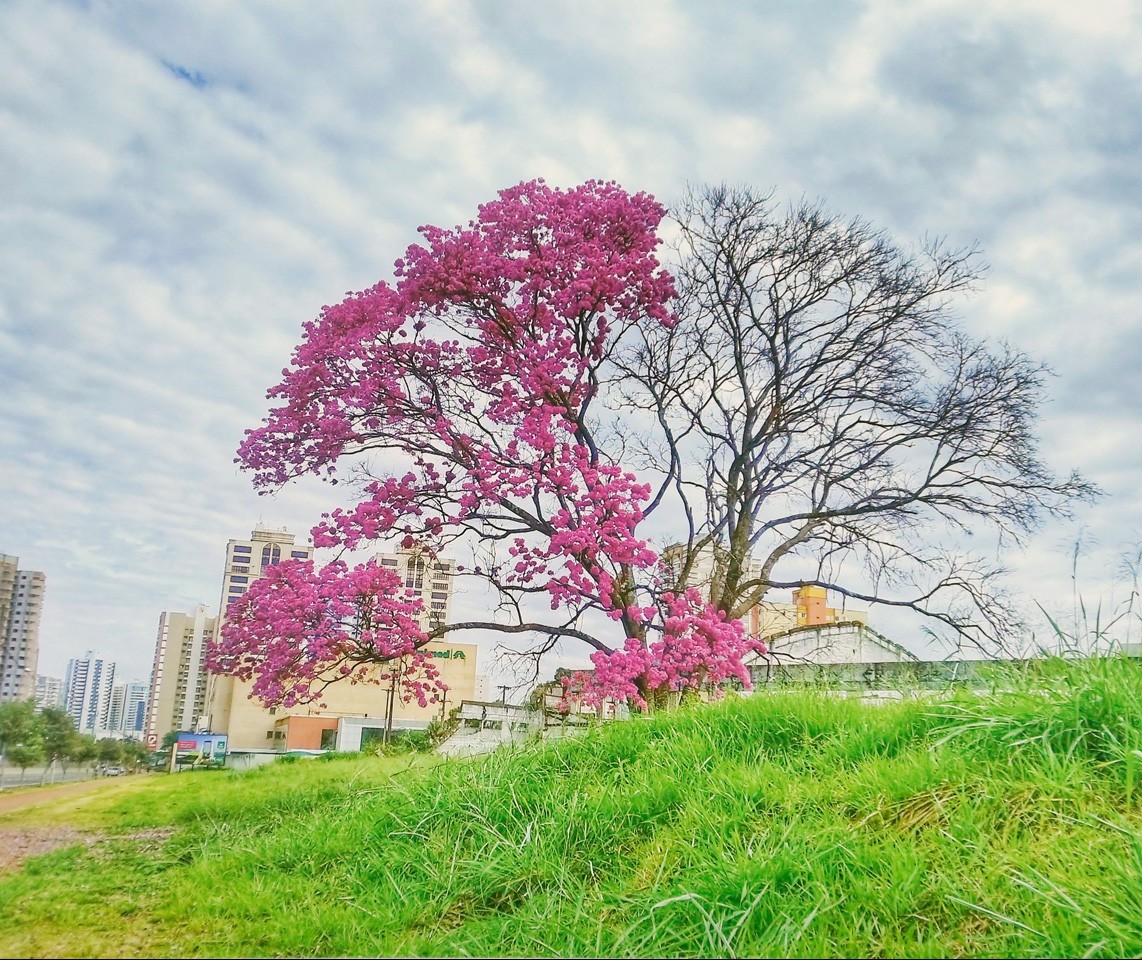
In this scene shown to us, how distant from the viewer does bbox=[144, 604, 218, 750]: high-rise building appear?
46.3 meters

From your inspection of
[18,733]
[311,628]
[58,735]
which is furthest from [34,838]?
[58,735]

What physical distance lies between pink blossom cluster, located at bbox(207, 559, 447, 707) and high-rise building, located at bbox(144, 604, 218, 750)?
36.4 metres

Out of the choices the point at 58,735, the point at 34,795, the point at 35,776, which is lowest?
the point at 35,776

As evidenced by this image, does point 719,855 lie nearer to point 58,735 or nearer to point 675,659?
point 675,659

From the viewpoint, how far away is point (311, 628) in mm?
8516

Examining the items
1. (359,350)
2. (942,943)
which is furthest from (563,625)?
(942,943)

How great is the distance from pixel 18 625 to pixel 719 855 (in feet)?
91.1

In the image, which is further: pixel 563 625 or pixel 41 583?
pixel 41 583

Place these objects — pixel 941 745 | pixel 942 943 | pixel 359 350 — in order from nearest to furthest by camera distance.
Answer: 1. pixel 942 943
2. pixel 941 745
3. pixel 359 350

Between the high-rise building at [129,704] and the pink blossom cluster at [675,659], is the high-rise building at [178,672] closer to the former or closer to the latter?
the pink blossom cluster at [675,659]

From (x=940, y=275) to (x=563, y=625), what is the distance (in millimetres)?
6981

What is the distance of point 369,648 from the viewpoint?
8773 millimetres

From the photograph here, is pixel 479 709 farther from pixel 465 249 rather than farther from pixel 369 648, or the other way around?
pixel 465 249

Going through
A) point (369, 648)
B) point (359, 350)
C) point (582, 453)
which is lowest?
point (369, 648)
